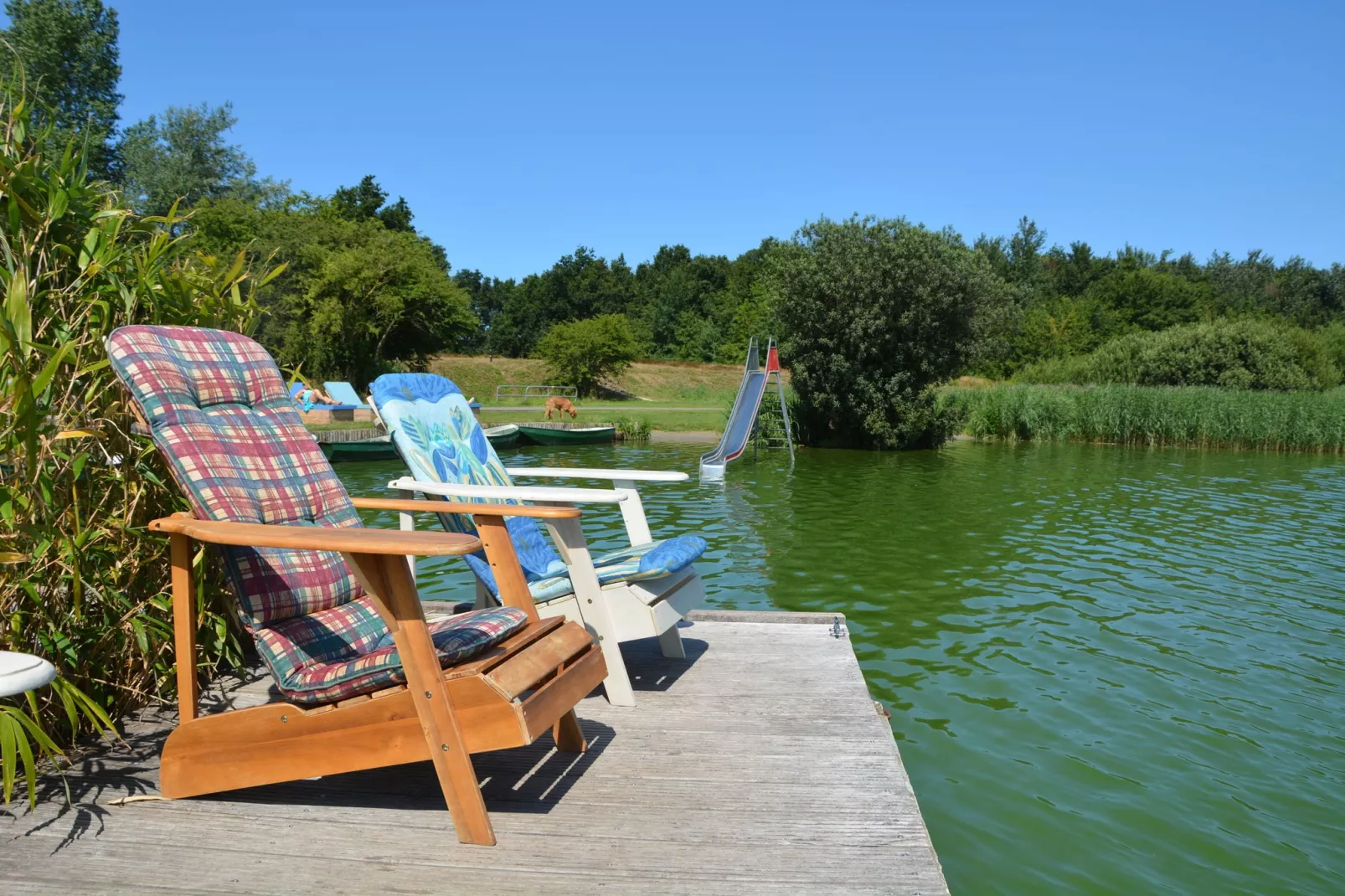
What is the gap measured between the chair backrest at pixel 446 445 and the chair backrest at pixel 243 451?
0.69 m

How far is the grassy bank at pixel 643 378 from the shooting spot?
39406 mm

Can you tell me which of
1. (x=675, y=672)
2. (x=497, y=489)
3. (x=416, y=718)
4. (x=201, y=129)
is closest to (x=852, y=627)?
(x=675, y=672)

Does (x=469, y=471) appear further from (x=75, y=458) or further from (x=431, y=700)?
(x=431, y=700)

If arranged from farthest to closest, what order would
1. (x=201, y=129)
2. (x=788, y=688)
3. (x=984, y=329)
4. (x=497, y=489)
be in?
(x=201, y=129) < (x=984, y=329) < (x=788, y=688) < (x=497, y=489)

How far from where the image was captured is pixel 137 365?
2709 mm

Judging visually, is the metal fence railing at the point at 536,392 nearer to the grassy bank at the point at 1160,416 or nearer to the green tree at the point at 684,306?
the green tree at the point at 684,306

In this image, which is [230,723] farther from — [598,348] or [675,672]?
[598,348]

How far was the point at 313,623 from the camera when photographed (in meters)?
2.82

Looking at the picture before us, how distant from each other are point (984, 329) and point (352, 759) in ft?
74.0

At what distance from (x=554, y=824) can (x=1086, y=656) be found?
4524 mm

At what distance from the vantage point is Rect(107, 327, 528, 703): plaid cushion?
2.48 metres

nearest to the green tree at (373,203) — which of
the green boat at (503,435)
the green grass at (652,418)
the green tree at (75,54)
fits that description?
the green tree at (75,54)

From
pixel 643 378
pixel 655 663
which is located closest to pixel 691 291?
pixel 643 378

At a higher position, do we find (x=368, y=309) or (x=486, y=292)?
(x=486, y=292)
